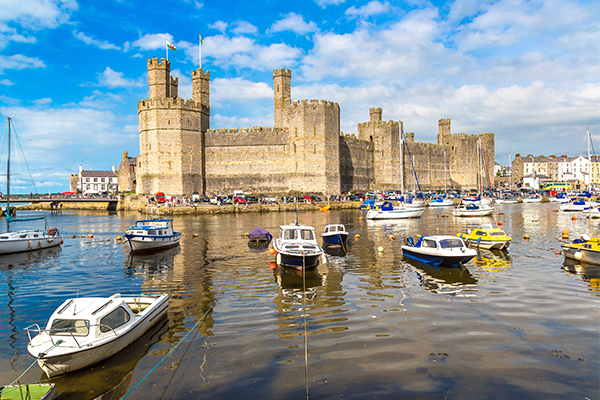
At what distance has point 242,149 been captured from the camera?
→ 61938 mm

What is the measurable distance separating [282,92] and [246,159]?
13.1m

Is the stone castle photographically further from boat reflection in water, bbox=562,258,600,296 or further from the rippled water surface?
the rippled water surface

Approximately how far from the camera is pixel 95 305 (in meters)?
8.50

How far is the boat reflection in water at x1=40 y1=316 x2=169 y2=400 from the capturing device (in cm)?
703

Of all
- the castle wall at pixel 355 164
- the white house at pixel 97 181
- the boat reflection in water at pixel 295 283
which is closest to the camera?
the boat reflection in water at pixel 295 283

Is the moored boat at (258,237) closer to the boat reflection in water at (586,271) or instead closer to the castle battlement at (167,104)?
the boat reflection in water at (586,271)

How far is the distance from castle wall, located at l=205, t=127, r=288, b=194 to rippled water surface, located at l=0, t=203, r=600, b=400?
44.1 m

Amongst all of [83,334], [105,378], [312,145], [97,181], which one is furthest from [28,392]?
[97,181]

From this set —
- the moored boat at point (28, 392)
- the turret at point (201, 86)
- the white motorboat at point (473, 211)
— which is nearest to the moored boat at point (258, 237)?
the moored boat at point (28, 392)

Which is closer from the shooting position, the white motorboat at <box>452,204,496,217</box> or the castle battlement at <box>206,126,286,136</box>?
the white motorboat at <box>452,204,496,217</box>

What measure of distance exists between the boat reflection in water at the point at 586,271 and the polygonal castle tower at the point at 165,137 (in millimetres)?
50466

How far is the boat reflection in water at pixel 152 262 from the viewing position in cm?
1751

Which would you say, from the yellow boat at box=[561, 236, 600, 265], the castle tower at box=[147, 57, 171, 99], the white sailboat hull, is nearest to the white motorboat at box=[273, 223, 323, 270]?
the yellow boat at box=[561, 236, 600, 265]

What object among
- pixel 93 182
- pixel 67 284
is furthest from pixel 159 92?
pixel 93 182
